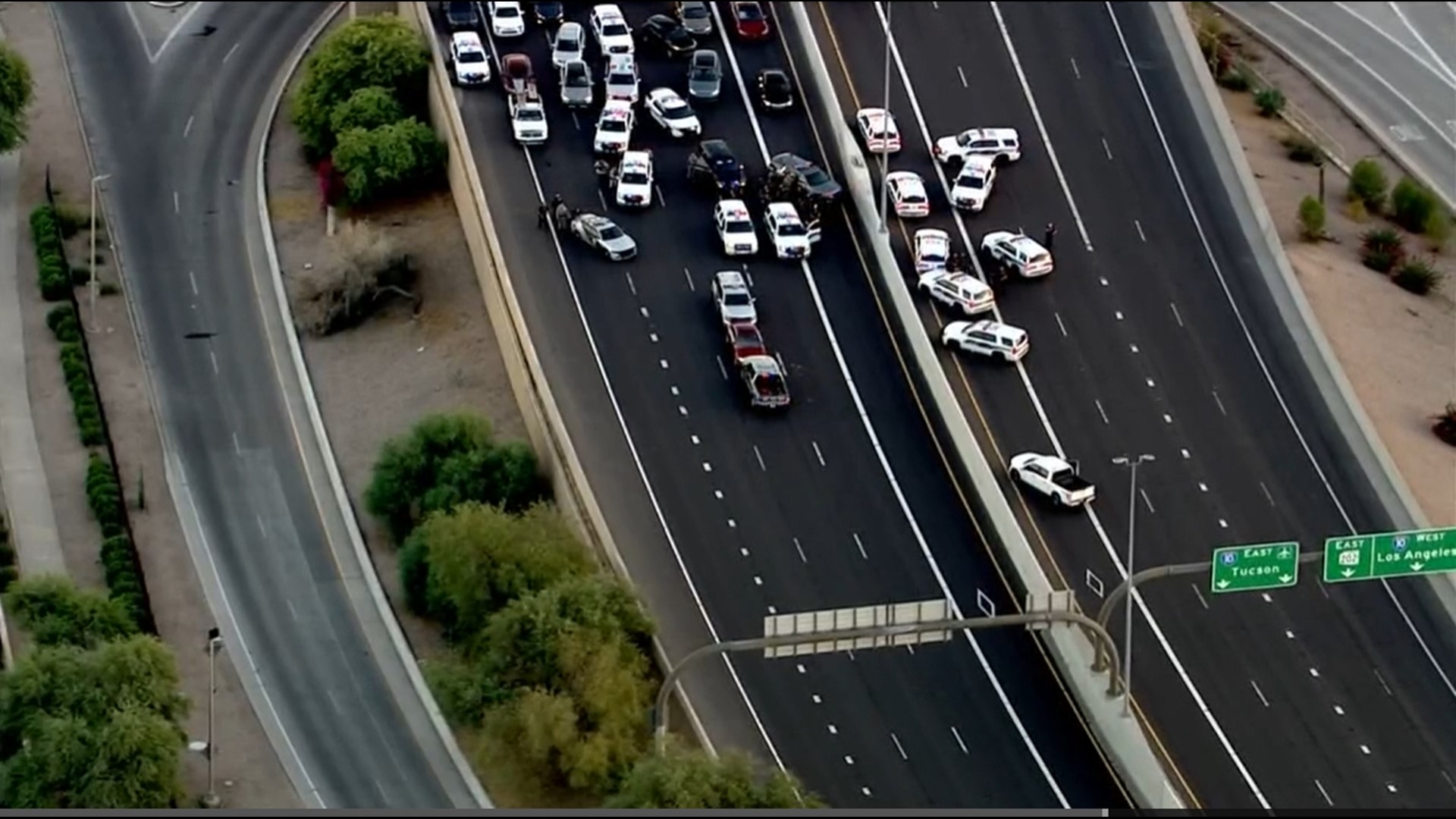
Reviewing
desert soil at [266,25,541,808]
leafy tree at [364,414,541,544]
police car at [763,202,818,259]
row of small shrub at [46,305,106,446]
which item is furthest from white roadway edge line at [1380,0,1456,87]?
row of small shrub at [46,305,106,446]

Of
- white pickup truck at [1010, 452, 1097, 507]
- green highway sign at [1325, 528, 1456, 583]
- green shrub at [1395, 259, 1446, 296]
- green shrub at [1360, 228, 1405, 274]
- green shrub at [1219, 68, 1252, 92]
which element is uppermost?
green highway sign at [1325, 528, 1456, 583]

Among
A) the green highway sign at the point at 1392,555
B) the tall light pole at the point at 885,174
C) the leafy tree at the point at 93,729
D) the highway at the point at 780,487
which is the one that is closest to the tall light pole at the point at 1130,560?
the highway at the point at 780,487

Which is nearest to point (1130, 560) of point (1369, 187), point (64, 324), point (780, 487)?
point (780, 487)

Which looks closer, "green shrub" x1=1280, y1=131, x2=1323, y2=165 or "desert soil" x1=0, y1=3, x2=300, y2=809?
"desert soil" x1=0, y1=3, x2=300, y2=809

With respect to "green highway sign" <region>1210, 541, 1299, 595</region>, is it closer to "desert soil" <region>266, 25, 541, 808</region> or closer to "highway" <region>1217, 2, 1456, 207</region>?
"desert soil" <region>266, 25, 541, 808</region>

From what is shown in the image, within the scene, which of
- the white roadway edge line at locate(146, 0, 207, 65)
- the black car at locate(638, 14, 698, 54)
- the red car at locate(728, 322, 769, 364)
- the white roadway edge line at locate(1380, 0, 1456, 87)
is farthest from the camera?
the white roadway edge line at locate(1380, 0, 1456, 87)

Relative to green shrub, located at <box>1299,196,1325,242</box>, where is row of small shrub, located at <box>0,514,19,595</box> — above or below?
above

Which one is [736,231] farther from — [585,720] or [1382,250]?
[585,720]
